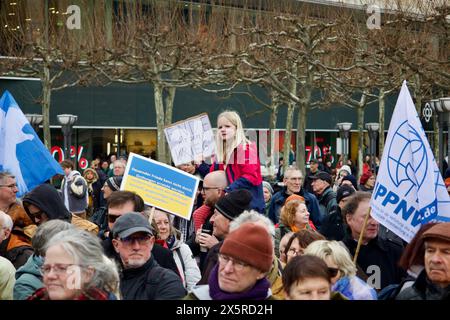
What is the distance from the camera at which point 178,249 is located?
6.97 meters

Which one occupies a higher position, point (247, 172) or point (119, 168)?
point (247, 172)

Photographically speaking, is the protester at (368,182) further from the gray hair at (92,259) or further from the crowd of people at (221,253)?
the gray hair at (92,259)

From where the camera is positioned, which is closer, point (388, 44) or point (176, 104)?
point (388, 44)

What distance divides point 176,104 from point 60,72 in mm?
7258

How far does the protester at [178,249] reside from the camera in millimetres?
6754

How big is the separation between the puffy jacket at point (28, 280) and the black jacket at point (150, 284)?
532 mm

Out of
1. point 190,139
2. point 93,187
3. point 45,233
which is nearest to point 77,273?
point 45,233

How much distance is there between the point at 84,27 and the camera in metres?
33.8

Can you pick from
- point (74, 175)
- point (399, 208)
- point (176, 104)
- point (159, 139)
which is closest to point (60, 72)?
point (159, 139)

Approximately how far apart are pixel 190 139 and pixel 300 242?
6.05 metres

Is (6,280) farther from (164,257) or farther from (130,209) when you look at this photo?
(130,209)
